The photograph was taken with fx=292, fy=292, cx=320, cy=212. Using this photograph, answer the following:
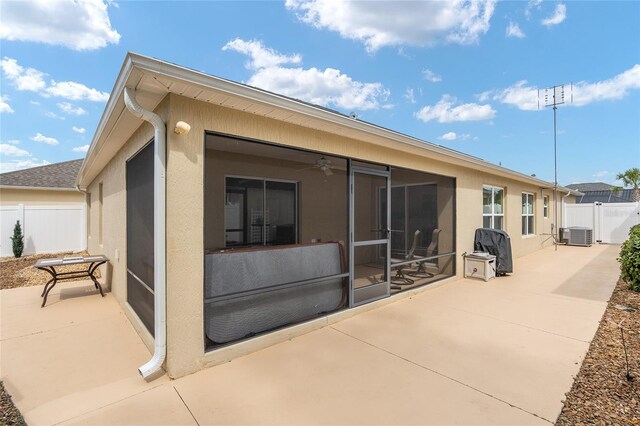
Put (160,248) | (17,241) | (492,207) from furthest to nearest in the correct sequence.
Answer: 1. (17,241)
2. (492,207)
3. (160,248)

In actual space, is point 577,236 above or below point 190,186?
below

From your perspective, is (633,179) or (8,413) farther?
(633,179)

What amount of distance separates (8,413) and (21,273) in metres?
7.67

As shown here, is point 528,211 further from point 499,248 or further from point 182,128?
point 182,128

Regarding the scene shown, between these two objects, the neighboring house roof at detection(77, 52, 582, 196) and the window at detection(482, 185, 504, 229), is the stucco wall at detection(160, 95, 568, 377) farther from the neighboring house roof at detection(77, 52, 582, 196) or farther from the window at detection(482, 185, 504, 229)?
the window at detection(482, 185, 504, 229)

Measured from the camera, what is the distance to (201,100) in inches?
112

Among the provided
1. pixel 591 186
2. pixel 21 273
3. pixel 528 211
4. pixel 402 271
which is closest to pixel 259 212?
pixel 402 271

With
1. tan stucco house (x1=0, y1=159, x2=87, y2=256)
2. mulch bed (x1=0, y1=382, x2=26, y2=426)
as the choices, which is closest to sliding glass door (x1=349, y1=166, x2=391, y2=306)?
mulch bed (x1=0, y1=382, x2=26, y2=426)

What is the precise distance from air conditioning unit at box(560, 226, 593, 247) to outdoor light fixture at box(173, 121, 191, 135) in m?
16.7

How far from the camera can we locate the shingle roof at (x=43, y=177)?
11.0m

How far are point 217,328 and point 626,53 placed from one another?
1427 cm

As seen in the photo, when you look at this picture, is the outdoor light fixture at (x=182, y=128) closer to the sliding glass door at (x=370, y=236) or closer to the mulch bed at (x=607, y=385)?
the sliding glass door at (x=370, y=236)

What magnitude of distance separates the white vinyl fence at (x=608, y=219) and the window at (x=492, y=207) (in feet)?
29.7

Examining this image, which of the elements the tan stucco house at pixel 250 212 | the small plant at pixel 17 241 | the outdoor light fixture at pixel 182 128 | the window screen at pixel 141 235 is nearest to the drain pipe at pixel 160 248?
the tan stucco house at pixel 250 212
